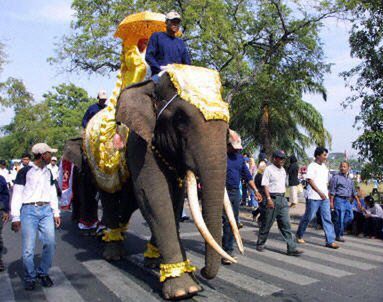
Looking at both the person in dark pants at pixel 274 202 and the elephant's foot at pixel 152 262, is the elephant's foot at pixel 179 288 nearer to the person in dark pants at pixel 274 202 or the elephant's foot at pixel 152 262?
the elephant's foot at pixel 152 262

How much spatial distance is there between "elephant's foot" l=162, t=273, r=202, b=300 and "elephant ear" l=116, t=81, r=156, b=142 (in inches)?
62.2

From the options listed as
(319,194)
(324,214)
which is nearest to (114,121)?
(319,194)

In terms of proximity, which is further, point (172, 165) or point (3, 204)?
point (3, 204)

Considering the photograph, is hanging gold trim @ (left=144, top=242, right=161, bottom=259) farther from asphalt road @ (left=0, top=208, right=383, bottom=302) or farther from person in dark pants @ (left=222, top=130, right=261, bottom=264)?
person in dark pants @ (left=222, top=130, right=261, bottom=264)

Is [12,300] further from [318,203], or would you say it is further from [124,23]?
[318,203]

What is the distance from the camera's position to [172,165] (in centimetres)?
471

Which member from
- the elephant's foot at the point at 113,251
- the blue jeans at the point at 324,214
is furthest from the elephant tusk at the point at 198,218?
the blue jeans at the point at 324,214

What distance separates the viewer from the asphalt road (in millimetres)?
4758

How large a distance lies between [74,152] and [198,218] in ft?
12.9

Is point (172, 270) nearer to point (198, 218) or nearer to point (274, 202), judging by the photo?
point (198, 218)

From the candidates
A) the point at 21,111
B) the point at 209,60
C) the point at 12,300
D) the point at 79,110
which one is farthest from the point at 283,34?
the point at 79,110

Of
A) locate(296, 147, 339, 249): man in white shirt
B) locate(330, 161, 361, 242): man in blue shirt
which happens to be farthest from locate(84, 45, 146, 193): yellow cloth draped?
locate(330, 161, 361, 242): man in blue shirt

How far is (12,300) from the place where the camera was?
4629 mm

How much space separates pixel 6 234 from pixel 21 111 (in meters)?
35.7
